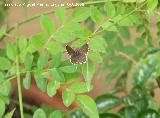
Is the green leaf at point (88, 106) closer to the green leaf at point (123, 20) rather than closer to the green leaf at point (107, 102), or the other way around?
the green leaf at point (123, 20)

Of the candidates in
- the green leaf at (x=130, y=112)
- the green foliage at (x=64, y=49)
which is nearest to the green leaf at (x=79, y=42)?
the green foliage at (x=64, y=49)

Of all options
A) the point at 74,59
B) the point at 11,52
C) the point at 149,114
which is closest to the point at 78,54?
the point at 74,59

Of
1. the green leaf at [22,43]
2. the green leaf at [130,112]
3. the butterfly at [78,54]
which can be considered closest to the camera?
the butterfly at [78,54]

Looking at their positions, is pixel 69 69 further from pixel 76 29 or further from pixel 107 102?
pixel 107 102

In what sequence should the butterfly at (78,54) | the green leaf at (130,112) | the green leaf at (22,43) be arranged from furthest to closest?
the green leaf at (130,112) < the green leaf at (22,43) < the butterfly at (78,54)

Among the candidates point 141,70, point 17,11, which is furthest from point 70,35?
point 17,11

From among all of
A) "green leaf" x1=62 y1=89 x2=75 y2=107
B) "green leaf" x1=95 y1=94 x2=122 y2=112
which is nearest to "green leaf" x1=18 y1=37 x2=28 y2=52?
"green leaf" x1=62 y1=89 x2=75 y2=107
